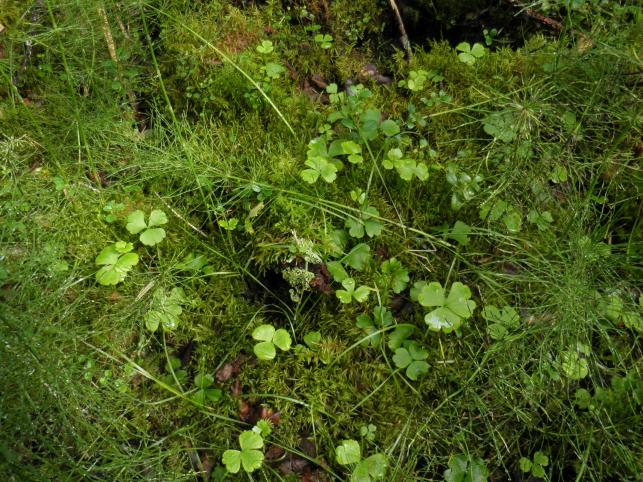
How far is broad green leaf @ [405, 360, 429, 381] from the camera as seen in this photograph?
187cm

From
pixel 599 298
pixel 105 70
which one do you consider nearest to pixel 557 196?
pixel 599 298

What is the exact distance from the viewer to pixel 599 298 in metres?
1.84

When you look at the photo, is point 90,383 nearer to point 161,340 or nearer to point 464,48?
point 161,340

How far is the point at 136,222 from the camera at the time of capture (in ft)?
6.93

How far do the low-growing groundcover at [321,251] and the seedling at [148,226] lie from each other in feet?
0.06

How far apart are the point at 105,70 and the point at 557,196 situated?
89.8 inches

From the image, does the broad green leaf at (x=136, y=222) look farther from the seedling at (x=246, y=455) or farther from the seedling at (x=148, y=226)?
the seedling at (x=246, y=455)

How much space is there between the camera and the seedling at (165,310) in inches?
78.2

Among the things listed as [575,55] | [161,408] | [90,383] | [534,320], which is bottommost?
[534,320]

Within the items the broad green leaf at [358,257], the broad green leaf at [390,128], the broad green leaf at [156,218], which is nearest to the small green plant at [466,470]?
the broad green leaf at [358,257]

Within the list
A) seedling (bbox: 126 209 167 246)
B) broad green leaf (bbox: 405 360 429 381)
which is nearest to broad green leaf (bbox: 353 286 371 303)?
broad green leaf (bbox: 405 360 429 381)

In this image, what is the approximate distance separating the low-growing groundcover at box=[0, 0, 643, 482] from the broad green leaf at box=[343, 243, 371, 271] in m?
0.02

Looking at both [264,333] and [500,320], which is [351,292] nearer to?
[264,333]

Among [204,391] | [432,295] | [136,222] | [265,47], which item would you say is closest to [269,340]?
[204,391]
